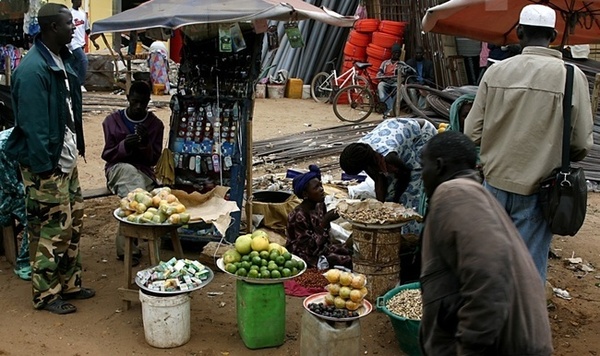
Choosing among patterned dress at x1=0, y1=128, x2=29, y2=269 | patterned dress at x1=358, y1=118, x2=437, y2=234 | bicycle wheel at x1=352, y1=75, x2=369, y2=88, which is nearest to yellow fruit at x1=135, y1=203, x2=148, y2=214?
patterned dress at x1=0, y1=128, x2=29, y2=269

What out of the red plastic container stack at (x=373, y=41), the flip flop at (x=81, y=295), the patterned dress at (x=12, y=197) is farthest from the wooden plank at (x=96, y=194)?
the red plastic container stack at (x=373, y=41)

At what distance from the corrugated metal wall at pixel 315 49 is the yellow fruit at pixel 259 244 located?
13666 millimetres

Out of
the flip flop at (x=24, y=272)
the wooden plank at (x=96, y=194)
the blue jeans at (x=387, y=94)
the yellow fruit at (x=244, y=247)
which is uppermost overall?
the blue jeans at (x=387, y=94)

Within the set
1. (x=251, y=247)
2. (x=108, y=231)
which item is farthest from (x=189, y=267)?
(x=108, y=231)

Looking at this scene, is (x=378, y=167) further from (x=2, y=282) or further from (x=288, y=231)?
(x=2, y=282)

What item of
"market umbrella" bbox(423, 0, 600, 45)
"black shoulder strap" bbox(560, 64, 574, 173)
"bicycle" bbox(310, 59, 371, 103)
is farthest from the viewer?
"bicycle" bbox(310, 59, 371, 103)

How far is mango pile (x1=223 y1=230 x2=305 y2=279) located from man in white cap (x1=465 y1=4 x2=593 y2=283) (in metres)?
1.44

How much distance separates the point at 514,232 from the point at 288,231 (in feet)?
12.7

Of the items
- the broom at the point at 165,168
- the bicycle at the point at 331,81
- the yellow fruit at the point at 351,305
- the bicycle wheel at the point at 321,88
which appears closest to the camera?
the yellow fruit at the point at 351,305

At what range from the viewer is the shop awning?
5613 millimetres

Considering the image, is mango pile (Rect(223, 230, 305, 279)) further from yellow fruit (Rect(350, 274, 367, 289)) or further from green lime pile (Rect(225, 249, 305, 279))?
yellow fruit (Rect(350, 274, 367, 289))

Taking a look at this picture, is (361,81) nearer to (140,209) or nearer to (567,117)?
(140,209)

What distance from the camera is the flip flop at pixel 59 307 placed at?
5.06 m

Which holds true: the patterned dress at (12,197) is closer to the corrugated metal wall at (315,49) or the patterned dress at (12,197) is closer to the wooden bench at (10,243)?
the wooden bench at (10,243)
